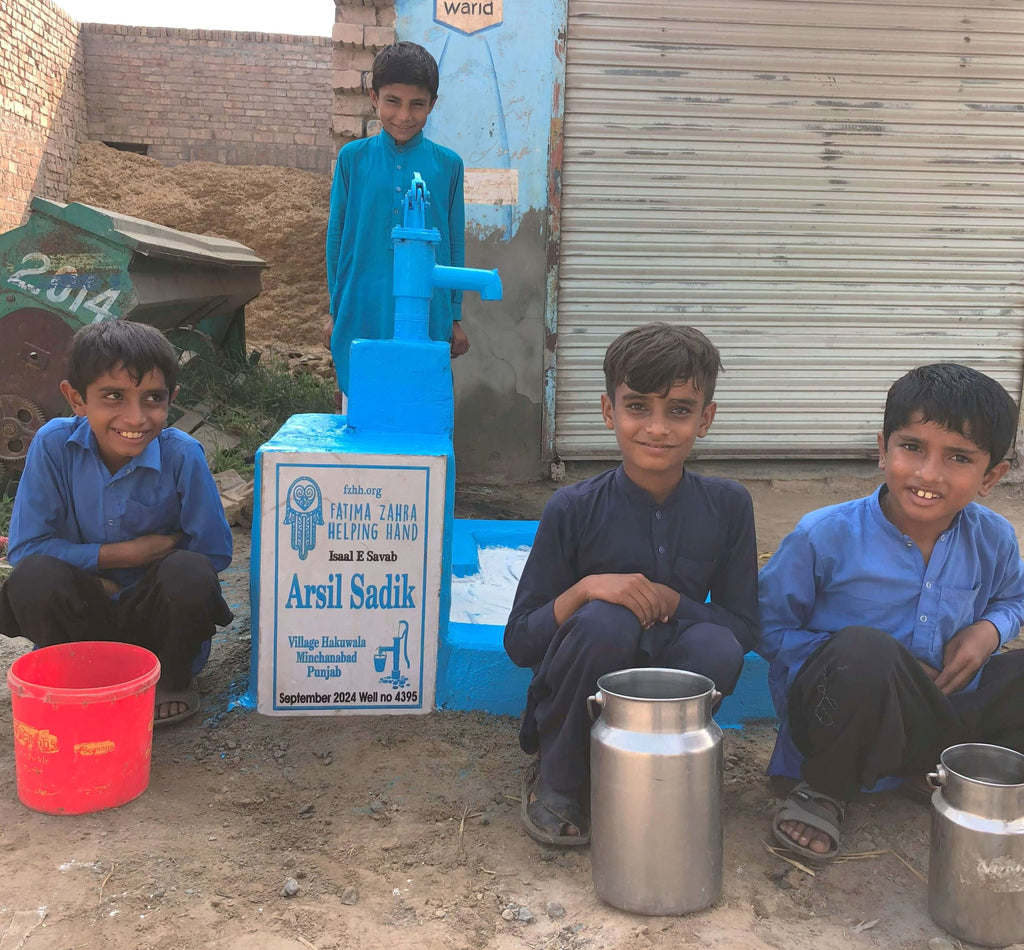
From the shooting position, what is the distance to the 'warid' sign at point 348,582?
7.87 ft

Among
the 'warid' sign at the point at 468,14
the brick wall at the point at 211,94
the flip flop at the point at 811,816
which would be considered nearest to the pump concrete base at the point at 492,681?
the flip flop at the point at 811,816

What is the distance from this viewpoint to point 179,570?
233cm

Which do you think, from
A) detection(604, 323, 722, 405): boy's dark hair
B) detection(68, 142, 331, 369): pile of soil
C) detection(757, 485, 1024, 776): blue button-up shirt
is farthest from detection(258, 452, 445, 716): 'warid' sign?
detection(68, 142, 331, 369): pile of soil

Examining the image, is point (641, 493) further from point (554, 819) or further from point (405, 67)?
point (405, 67)

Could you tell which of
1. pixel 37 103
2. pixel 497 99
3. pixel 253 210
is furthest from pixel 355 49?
pixel 37 103

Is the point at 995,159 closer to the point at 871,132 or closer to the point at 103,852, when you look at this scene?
the point at 871,132

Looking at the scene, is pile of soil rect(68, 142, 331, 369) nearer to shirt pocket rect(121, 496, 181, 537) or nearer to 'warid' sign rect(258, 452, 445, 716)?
shirt pocket rect(121, 496, 181, 537)

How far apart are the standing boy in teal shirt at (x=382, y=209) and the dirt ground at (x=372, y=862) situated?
5.82 ft

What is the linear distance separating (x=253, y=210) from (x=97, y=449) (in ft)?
30.1

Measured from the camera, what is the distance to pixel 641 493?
6.87ft

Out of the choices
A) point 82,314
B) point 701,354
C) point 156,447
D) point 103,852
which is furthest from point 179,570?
point 82,314

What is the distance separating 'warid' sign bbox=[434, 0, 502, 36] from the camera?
15.8 feet

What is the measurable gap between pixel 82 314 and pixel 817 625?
3.66 m

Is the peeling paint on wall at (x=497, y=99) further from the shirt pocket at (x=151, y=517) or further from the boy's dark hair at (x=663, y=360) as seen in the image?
the boy's dark hair at (x=663, y=360)
